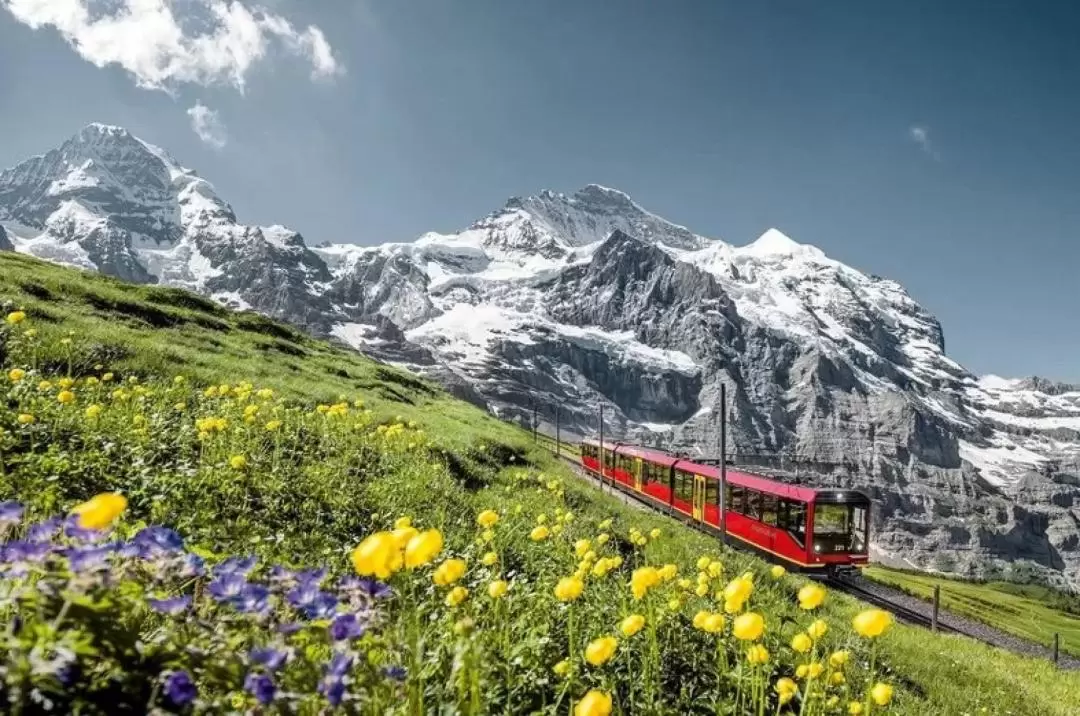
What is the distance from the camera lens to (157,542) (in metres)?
2.36

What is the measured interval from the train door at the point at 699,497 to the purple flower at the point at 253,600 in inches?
1203

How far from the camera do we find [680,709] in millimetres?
4527

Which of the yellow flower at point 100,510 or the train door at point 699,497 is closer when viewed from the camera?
the yellow flower at point 100,510

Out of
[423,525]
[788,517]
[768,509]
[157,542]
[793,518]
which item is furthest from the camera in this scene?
[768,509]

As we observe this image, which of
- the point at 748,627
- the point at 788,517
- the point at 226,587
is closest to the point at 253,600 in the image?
the point at 226,587

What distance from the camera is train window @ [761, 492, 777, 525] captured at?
2586cm

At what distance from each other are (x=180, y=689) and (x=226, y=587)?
20.4 inches

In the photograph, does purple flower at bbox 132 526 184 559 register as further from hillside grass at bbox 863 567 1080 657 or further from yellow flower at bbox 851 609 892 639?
hillside grass at bbox 863 567 1080 657

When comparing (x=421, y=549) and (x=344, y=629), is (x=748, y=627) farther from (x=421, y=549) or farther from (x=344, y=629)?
(x=344, y=629)

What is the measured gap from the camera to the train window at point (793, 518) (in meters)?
24.5

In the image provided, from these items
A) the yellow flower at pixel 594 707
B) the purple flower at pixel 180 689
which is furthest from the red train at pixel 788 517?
the purple flower at pixel 180 689

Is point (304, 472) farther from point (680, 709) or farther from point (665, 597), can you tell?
point (680, 709)

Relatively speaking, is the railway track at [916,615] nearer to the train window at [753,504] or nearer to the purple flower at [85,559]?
the train window at [753,504]

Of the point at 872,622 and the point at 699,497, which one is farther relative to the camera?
the point at 699,497
